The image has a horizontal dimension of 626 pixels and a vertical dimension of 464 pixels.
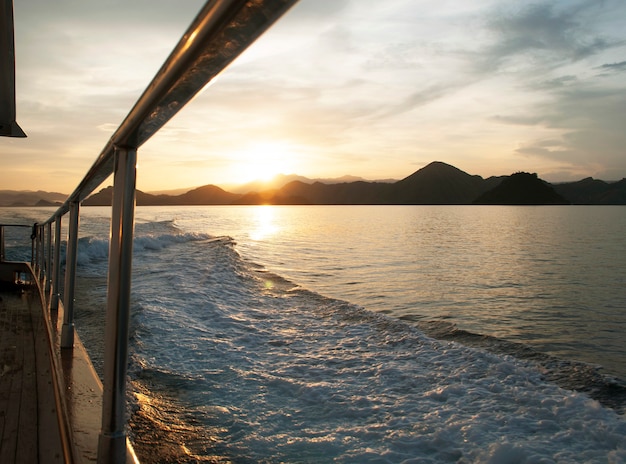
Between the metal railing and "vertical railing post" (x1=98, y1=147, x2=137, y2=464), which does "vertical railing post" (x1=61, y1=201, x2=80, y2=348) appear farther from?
"vertical railing post" (x1=98, y1=147, x2=137, y2=464)

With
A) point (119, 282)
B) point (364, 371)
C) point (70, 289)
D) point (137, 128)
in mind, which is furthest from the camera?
point (364, 371)

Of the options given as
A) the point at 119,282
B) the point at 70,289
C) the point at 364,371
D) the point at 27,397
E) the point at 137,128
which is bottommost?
the point at 364,371

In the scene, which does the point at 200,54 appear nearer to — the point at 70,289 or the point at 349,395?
the point at 70,289

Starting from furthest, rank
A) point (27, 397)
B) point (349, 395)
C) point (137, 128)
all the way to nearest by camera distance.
→ point (349, 395) → point (27, 397) → point (137, 128)

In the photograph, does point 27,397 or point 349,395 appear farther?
point 349,395

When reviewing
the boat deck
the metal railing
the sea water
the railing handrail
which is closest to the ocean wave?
the sea water

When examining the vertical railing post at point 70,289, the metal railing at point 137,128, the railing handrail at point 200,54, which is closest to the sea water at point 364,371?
the vertical railing post at point 70,289

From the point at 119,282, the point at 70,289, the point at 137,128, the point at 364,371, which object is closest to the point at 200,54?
the point at 137,128

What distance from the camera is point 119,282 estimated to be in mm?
1101

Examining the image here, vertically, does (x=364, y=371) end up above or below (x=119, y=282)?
below

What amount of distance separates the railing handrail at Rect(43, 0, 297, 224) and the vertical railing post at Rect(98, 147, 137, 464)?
120 millimetres

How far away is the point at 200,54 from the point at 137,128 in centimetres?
39

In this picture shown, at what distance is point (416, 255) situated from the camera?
22875 millimetres

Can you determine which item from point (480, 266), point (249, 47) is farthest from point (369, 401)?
point (480, 266)
